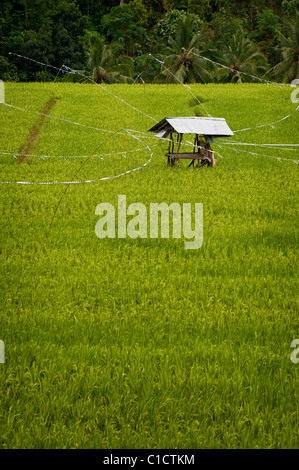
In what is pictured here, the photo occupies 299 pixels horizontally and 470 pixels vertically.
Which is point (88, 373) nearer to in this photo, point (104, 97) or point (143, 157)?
point (143, 157)

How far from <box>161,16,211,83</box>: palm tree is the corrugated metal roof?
19.7 m

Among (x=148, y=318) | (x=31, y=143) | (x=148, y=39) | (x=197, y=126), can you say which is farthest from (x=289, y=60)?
(x=148, y=318)

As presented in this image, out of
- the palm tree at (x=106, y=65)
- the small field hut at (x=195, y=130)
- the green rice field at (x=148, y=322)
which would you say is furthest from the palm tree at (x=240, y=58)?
the green rice field at (x=148, y=322)

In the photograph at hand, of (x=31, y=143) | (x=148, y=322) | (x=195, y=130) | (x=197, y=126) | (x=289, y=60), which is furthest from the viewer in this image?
(x=289, y=60)

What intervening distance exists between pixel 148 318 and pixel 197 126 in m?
6.72

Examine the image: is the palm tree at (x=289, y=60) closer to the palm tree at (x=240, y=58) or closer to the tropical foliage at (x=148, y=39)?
the tropical foliage at (x=148, y=39)

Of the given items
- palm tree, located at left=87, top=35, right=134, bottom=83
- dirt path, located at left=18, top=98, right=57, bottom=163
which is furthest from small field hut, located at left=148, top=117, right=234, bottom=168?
palm tree, located at left=87, top=35, right=134, bottom=83

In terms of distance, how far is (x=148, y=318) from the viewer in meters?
4.04

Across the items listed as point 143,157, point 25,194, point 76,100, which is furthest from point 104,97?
point 25,194

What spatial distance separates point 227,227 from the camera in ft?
22.0

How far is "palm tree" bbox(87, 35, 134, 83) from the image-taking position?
95.7 feet

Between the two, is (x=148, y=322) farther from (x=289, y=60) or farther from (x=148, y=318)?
(x=289, y=60)

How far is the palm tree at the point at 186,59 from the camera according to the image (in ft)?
96.5

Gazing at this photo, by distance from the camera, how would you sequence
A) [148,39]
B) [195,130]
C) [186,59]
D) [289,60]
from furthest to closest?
[148,39], [289,60], [186,59], [195,130]
